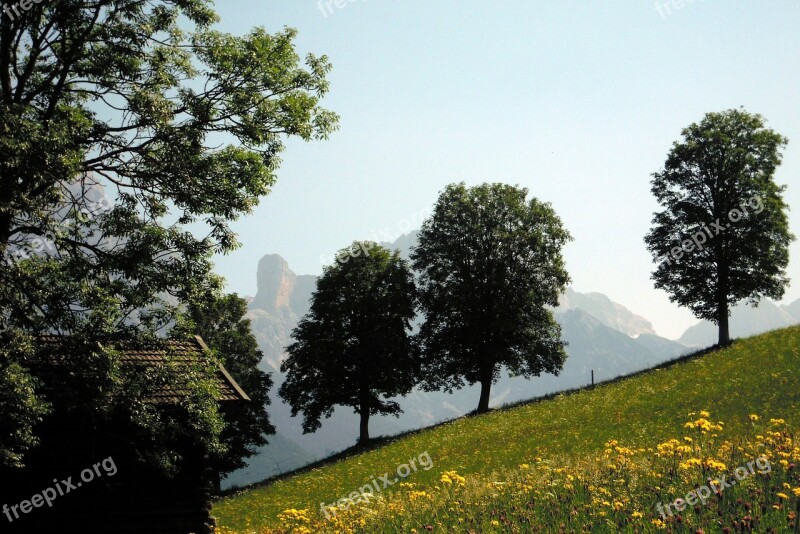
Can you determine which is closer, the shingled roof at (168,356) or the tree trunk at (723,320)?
the shingled roof at (168,356)

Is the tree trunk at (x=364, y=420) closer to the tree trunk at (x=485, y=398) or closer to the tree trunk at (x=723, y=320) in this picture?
the tree trunk at (x=485, y=398)

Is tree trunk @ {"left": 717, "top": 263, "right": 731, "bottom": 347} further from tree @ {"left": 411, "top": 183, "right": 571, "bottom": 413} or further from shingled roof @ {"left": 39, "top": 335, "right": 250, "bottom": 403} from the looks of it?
shingled roof @ {"left": 39, "top": 335, "right": 250, "bottom": 403}

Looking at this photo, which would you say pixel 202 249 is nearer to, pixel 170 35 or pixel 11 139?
pixel 11 139

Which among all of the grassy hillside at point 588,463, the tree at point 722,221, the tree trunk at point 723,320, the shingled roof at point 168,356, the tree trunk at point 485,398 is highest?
the tree at point 722,221

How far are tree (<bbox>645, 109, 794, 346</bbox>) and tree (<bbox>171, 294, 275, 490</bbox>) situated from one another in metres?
30.8

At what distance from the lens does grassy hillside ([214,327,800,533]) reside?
8211 mm

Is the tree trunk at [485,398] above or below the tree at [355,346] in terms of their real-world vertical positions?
below

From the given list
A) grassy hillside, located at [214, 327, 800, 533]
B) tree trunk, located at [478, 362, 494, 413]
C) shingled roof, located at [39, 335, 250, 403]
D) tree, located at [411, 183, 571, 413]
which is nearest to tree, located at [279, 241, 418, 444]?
tree, located at [411, 183, 571, 413]

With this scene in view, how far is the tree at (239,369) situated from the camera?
41438mm

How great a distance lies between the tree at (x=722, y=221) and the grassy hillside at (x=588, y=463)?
172 inches

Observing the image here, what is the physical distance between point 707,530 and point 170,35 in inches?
625

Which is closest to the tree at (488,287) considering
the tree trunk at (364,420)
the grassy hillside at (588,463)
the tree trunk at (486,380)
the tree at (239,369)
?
the tree trunk at (486,380)

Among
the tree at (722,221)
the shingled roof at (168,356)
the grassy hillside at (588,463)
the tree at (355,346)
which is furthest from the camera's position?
the tree at (355,346)

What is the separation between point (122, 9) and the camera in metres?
14.2
